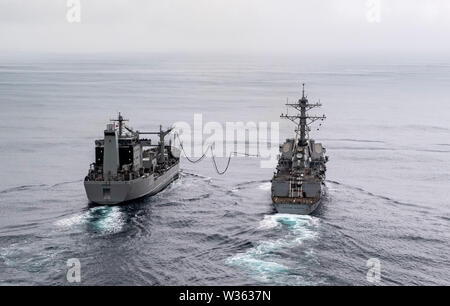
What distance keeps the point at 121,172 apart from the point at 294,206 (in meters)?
22.3

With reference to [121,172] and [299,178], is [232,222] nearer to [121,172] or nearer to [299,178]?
[299,178]

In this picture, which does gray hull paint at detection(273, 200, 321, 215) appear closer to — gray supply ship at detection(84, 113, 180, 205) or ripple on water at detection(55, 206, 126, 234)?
ripple on water at detection(55, 206, 126, 234)

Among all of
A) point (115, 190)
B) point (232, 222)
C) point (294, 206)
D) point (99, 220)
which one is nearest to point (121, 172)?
point (115, 190)

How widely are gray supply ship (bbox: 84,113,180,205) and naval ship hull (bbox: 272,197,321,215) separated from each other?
A: 17792 millimetres

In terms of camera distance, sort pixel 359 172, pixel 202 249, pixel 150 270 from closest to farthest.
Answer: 1. pixel 150 270
2. pixel 202 249
3. pixel 359 172

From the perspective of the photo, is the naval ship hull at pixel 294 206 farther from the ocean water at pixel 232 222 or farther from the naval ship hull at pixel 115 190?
the naval ship hull at pixel 115 190

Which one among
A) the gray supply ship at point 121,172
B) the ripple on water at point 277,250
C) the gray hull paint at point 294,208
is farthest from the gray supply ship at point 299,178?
the gray supply ship at point 121,172

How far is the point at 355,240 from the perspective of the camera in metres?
49.0

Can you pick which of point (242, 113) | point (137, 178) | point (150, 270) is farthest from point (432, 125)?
point (150, 270)

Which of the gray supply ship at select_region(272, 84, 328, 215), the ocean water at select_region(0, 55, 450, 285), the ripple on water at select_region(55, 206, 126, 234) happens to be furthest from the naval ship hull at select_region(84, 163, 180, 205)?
the gray supply ship at select_region(272, 84, 328, 215)

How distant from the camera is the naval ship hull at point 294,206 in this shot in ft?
188

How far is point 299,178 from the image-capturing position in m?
60.8

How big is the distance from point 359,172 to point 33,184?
149 ft
